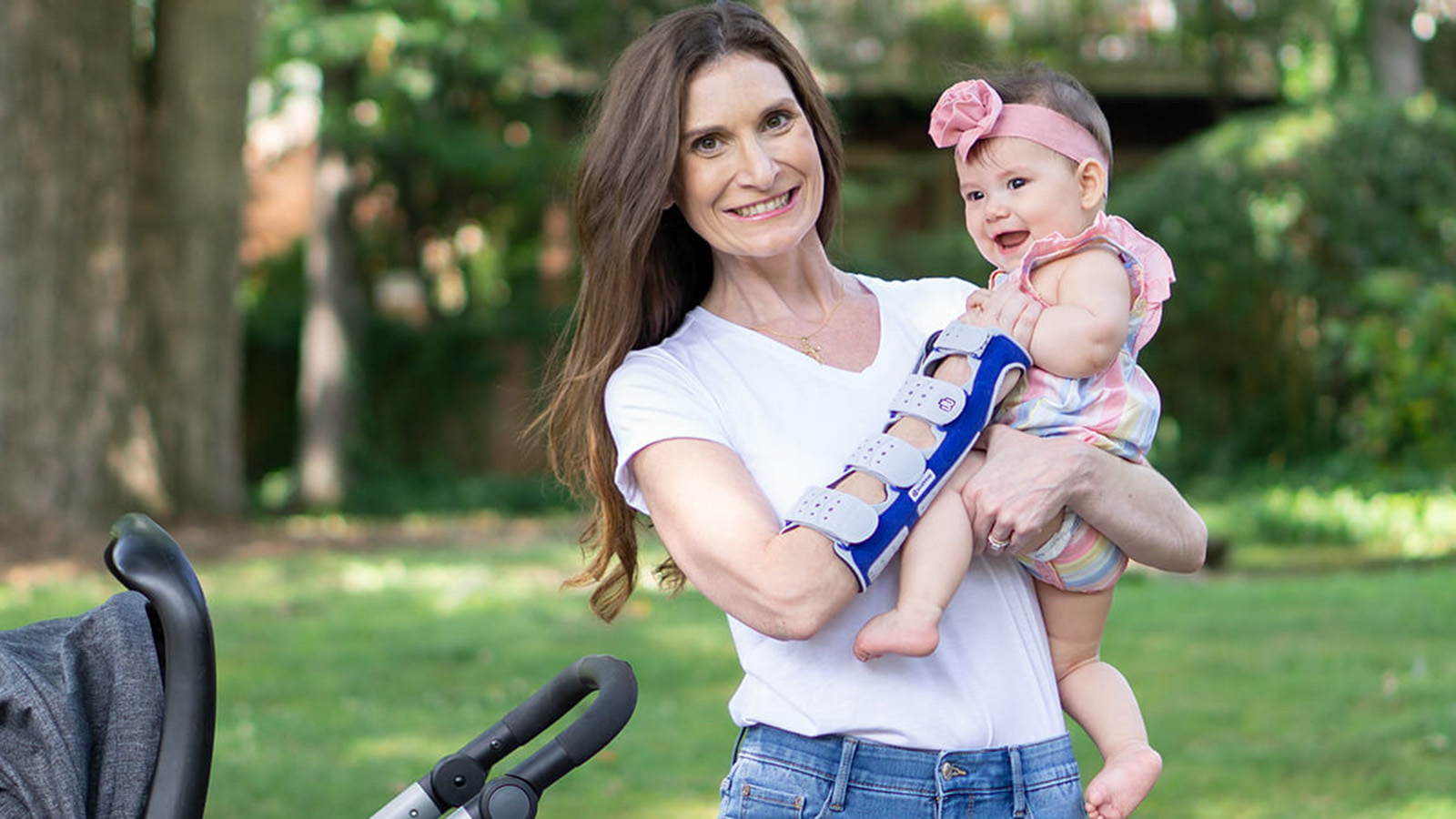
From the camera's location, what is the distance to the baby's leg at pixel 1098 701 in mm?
2439

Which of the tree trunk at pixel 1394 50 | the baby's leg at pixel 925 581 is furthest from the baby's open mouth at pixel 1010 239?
the tree trunk at pixel 1394 50

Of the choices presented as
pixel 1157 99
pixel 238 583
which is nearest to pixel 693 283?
pixel 238 583

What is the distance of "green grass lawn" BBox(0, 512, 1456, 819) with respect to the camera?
5480 millimetres

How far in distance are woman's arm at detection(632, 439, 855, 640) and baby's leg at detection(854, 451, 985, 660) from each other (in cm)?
8

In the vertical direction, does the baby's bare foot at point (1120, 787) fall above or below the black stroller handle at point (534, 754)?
below

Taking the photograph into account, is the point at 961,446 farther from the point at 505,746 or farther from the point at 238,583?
the point at 238,583

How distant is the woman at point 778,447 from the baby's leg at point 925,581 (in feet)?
0.12

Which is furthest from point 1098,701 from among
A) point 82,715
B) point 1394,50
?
point 1394,50

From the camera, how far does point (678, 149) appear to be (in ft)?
8.08

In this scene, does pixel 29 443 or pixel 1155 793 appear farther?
pixel 29 443

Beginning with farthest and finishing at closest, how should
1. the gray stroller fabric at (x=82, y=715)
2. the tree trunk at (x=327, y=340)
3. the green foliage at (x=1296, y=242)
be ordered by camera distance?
1. the tree trunk at (x=327, y=340)
2. the green foliage at (x=1296, y=242)
3. the gray stroller fabric at (x=82, y=715)

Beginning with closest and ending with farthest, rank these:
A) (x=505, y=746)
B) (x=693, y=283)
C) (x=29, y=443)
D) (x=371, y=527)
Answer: (x=505, y=746) < (x=693, y=283) < (x=29, y=443) < (x=371, y=527)

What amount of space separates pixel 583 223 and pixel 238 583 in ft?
24.8

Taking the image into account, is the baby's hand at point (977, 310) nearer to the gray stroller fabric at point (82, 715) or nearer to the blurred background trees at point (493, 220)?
the gray stroller fabric at point (82, 715)
